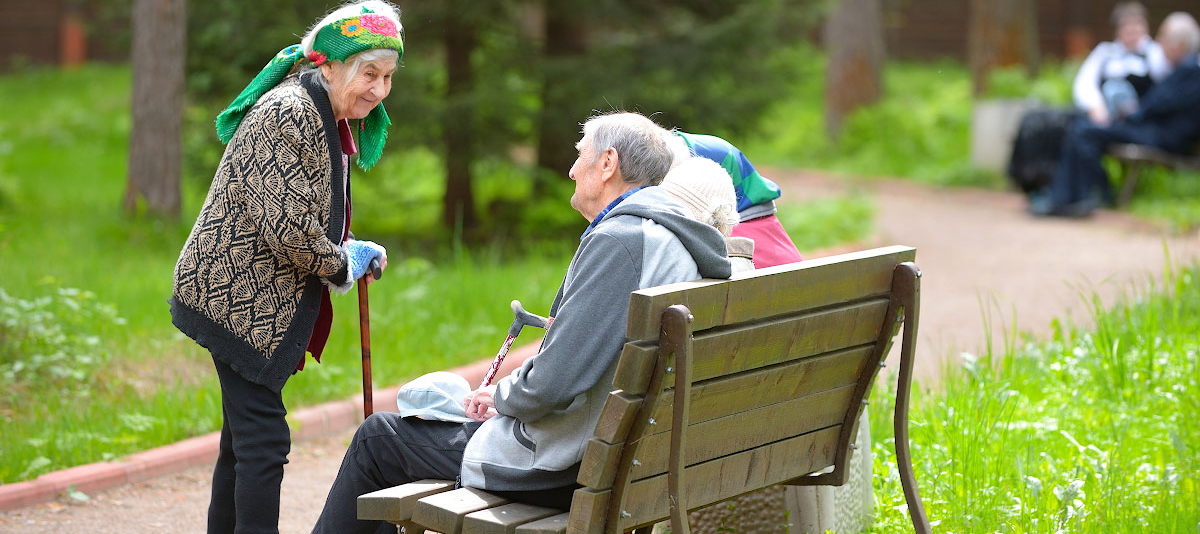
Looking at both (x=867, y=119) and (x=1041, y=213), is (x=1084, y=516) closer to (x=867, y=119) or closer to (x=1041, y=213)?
(x=1041, y=213)

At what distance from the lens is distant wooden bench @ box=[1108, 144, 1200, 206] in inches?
412

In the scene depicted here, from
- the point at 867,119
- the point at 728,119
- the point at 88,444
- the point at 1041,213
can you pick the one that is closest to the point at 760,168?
the point at 867,119

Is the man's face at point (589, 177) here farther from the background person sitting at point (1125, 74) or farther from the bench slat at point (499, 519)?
the background person sitting at point (1125, 74)

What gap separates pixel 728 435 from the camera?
286cm

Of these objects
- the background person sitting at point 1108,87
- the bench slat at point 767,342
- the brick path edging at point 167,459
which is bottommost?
the brick path edging at point 167,459

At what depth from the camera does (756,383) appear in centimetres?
282

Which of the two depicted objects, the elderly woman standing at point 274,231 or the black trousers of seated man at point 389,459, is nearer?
the black trousers of seated man at point 389,459

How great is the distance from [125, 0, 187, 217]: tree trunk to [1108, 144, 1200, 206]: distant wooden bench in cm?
780

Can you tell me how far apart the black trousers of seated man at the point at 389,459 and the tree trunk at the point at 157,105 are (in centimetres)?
653

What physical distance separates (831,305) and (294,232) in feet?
4.53

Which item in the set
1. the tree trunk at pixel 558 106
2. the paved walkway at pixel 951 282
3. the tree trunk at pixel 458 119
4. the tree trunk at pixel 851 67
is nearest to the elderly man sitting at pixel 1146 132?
the paved walkway at pixel 951 282

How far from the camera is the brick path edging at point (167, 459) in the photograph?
4305 millimetres

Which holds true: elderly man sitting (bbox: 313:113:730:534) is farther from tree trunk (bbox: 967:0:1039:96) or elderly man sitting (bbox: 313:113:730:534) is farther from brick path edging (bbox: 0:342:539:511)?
tree trunk (bbox: 967:0:1039:96)

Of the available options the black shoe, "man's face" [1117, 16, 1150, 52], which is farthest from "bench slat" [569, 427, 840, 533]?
"man's face" [1117, 16, 1150, 52]
